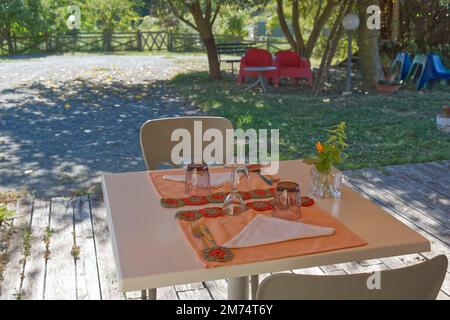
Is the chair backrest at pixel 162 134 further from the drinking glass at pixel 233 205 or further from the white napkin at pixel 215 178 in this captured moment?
the drinking glass at pixel 233 205

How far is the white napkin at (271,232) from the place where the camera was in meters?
1.70

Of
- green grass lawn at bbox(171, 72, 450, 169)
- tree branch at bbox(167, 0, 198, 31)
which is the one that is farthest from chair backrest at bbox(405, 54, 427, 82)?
tree branch at bbox(167, 0, 198, 31)

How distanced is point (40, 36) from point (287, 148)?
16.1 m

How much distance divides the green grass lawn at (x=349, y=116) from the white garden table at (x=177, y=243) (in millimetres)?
3355

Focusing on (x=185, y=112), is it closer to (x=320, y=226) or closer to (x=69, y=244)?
(x=69, y=244)

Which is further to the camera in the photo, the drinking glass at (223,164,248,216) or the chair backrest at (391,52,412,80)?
the chair backrest at (391,52,412,80)

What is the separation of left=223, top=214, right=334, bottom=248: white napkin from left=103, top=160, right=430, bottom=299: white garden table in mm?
115

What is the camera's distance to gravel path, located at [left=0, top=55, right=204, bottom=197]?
5.17 meters

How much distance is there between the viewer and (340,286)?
125 centimetres

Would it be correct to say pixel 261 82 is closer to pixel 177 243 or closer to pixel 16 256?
pixel 16 256

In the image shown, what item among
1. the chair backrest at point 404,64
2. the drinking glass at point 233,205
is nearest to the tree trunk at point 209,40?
the chair backrest at point 404,64

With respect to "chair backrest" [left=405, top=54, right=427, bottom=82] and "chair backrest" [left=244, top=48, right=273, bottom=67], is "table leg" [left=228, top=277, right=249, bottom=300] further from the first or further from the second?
"chair backrest" [left=405, top=54, right=427, bottom=82]

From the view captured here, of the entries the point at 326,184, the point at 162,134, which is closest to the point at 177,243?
the point at 326,184

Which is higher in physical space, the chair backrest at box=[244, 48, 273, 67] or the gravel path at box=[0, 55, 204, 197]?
the chair backrest at box=[244, 48, 273, 67]
